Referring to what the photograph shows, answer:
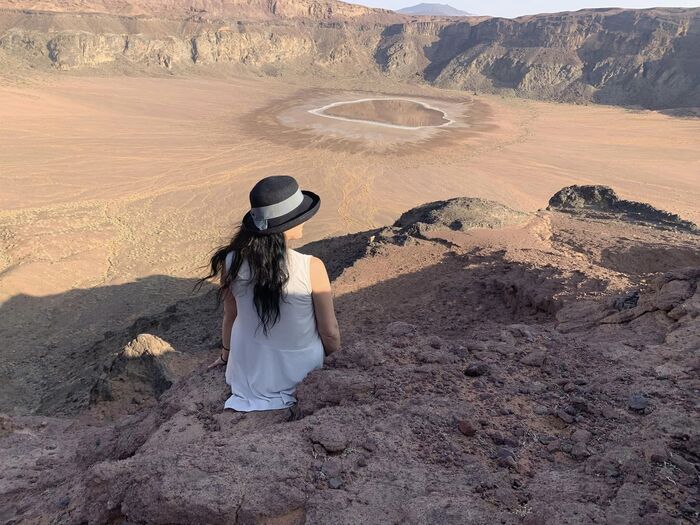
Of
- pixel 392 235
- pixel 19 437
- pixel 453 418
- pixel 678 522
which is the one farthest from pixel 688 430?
pixel 392 235

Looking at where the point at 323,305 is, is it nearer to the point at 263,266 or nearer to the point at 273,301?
the point at 273,301

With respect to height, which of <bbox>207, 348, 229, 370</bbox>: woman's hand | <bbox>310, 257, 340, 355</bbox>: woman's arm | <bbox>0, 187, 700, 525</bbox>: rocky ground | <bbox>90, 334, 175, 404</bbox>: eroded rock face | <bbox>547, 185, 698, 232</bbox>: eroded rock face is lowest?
<bbox>90, 334, 175, 404</bbox>: eroded rock face

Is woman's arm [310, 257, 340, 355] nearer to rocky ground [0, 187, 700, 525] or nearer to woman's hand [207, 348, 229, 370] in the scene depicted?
rocky ground [0, 187, 700, 525]

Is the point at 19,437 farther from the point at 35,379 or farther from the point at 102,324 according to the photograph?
the point at 102,324

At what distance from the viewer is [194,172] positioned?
70.4 ft

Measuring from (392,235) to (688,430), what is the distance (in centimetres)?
643

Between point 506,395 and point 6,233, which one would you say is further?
point 6,233

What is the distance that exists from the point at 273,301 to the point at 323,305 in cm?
30

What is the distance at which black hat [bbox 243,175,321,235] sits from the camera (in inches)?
95.0

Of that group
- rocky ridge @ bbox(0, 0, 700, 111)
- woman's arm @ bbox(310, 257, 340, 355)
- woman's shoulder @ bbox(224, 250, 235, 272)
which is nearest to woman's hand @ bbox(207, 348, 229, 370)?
woman's arm @ bbox(310, 257, 340, 355)

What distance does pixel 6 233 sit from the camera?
13328 millimetres

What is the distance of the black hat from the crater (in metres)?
30.9

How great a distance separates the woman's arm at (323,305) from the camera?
105 inches

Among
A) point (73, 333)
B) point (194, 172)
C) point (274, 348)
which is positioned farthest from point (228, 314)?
point (194, 172)
